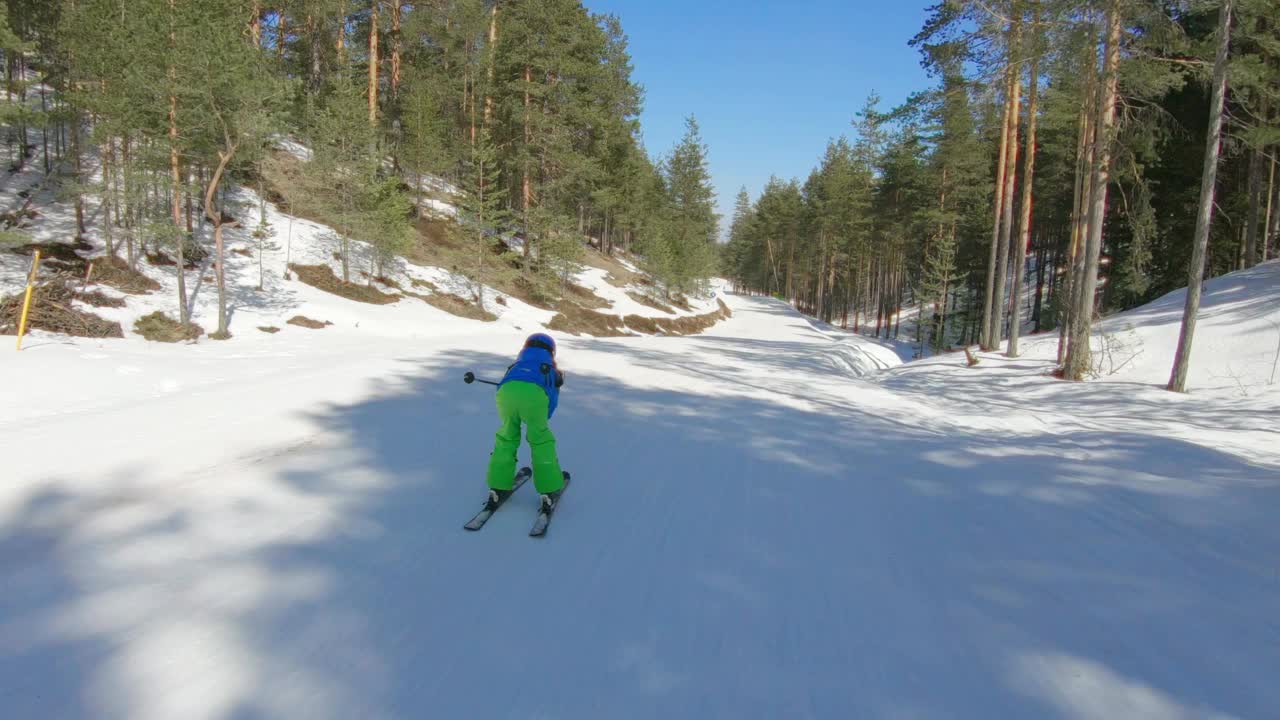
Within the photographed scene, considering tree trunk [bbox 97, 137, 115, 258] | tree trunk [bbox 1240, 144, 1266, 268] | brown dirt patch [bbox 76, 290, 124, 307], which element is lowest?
brown dirt patch [bbox 76, 290, 124, 307]

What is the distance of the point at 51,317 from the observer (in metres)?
11.2

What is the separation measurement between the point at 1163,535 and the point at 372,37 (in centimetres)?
3381

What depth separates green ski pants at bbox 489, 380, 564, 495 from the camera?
412 centimetres

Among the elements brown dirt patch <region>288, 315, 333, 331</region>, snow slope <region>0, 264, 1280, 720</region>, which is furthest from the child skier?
brown dirt patch <region>288, 315, 333, 331</region>

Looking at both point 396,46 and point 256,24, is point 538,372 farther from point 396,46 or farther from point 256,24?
point 396,46

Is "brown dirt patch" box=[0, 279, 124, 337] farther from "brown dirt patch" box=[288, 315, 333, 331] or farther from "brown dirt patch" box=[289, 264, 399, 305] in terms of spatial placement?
"brown dirt patch" box=[289, 264, 399, 305]

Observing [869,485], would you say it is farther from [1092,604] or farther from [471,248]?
[471,248]

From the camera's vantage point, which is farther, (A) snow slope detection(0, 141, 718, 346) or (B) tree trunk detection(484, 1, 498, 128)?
(B) tree trunk detection(484, 1, 498, 128)

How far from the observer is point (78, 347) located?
987 cm

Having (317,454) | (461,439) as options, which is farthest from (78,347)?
(461,439)

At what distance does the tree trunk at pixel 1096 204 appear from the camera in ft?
37.7

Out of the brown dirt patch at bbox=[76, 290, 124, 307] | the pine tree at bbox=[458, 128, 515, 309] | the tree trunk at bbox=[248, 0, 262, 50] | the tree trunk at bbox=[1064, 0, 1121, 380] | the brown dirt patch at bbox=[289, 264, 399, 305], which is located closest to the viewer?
the tree trunk at bbox=[1064, 0, 1121, 380]

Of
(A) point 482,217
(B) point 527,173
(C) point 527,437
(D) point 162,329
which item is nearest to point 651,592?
(C) point 527,437

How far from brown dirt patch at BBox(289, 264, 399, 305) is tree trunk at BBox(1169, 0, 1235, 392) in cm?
2398
